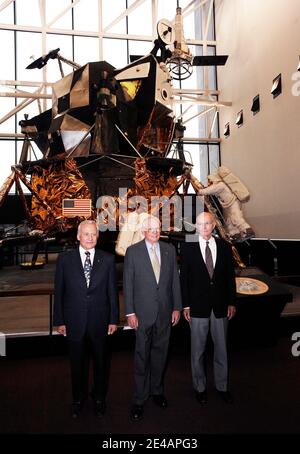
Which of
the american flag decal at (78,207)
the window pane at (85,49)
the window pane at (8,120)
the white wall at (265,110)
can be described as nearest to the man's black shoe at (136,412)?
the american flag decal at (78,207)

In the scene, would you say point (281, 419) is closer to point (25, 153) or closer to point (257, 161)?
point (25, 153)

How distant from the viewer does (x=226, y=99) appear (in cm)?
1611

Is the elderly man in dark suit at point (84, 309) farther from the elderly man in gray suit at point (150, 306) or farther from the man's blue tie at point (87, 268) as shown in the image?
the elderly man in gray suit at point (150, 306)

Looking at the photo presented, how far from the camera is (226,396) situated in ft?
9.25

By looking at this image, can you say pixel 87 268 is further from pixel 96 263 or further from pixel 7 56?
pixel 7 56

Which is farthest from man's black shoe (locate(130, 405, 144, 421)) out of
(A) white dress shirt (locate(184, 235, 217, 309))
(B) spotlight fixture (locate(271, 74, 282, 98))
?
(B) spotlight fixture (locate(271, 74, 282, 98))

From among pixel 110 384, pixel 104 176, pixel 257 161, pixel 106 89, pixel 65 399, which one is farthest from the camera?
pixel 257 161

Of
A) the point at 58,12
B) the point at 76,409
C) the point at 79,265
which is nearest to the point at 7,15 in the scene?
the point at 58,12

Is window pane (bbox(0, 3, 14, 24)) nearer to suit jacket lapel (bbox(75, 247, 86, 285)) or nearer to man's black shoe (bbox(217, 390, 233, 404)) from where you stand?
suit jacket lapel (bbox(75, 247, 86, 285))

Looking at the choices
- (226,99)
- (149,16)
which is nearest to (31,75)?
(149,16)

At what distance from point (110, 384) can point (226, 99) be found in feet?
51.3

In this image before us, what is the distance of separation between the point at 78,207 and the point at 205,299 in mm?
3781

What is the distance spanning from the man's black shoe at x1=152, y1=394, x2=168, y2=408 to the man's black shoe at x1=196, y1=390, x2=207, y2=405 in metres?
0.28

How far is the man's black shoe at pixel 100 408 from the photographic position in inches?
103
